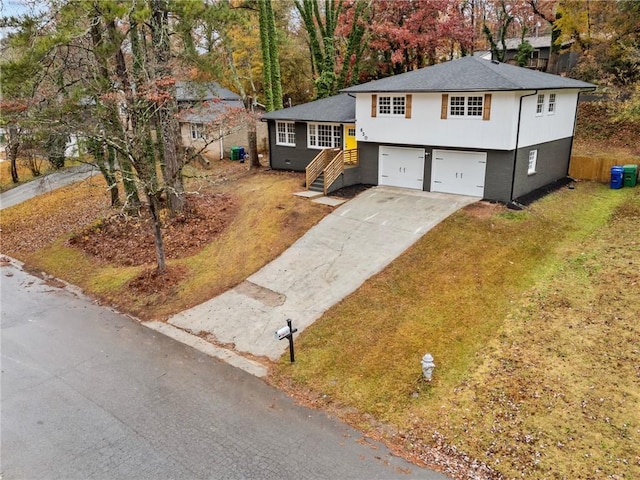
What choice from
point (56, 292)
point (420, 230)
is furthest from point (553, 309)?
point (56, 292)

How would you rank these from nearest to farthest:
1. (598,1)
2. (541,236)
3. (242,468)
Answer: (242,468)
(541,236)
(598,1)

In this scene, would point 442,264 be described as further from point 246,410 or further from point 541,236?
point 246,410

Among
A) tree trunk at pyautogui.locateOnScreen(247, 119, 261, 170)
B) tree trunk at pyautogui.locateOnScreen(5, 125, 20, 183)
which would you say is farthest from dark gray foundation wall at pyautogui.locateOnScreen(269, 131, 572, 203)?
tree trunk at pyautogui.locateOnScreen(5, 125, 20, 183)

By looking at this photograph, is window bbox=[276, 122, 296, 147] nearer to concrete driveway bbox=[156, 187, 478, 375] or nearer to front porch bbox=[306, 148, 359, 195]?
front porch bbox=[306, 148, 359, 195]

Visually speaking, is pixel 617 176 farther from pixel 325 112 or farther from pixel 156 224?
pixel 156 224

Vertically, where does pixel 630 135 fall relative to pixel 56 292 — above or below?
above

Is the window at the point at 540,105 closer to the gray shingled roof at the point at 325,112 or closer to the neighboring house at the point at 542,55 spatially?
the gray shingled roof at the point at 325,112
